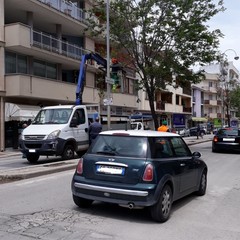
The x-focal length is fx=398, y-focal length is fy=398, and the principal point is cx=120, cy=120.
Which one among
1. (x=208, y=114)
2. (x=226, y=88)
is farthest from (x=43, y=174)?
(x=208, y=114)

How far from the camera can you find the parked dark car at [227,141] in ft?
72.4

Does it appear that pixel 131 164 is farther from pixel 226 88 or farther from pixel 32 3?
pixel 226 88

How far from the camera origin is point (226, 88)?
2382 inches

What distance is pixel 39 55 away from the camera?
28.2m

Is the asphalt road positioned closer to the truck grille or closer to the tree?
the truck grille

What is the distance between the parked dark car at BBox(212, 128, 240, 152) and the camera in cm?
2206

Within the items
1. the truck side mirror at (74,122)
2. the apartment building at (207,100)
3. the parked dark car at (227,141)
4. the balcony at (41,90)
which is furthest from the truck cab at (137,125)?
the apartment building at (207,100)

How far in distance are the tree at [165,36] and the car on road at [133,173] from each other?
17811 millimetres

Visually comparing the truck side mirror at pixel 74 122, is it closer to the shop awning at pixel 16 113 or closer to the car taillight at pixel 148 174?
the car taillight at pixel 148 174

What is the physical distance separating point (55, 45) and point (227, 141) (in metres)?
15.2

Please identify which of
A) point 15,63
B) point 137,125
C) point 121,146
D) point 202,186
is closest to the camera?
point 121,146

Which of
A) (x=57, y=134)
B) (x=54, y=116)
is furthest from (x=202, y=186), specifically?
(x=54, y=116)

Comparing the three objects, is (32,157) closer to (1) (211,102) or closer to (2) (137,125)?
(2) (137,125)

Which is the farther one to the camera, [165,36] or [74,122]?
[165,36]
